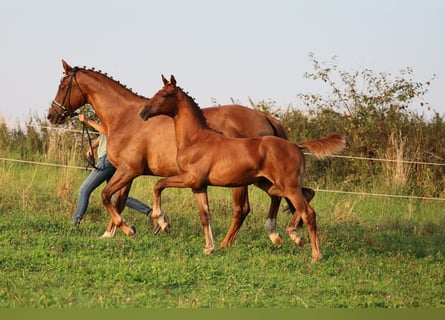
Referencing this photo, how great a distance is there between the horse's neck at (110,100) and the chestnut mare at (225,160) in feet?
4.55

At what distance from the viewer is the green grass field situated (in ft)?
28.1

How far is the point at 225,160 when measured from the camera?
11320 mm

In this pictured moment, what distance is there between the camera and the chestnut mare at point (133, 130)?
1249cm

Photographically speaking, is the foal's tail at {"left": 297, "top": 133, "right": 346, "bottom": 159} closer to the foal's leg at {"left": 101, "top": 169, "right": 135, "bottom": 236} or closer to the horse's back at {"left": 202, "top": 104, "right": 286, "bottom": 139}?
the horse's back at {"left": 202, "top": 104, "right": 286, "bottom": 139}

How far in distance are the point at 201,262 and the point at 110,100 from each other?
3639 mm

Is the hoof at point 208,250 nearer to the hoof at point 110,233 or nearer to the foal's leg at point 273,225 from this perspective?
A: the foal's leg at point 273,225

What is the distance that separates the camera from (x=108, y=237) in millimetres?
12367

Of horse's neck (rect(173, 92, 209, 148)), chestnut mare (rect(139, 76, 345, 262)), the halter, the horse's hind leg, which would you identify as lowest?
the horse's hind leg

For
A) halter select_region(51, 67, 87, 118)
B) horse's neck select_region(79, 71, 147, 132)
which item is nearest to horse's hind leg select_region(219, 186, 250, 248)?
horse's neck select_region(79, 71, 147, 132)

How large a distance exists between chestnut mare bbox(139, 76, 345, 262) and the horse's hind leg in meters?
0.66

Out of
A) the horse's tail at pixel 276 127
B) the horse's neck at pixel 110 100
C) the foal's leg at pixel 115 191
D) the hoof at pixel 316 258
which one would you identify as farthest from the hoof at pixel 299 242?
the horse's neck at pixel 110 100

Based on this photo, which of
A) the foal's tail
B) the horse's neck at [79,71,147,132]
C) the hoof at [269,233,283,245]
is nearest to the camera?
the foal's tail

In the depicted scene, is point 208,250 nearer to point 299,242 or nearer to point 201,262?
point 201,262

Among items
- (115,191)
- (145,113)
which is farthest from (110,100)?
(145,113)
